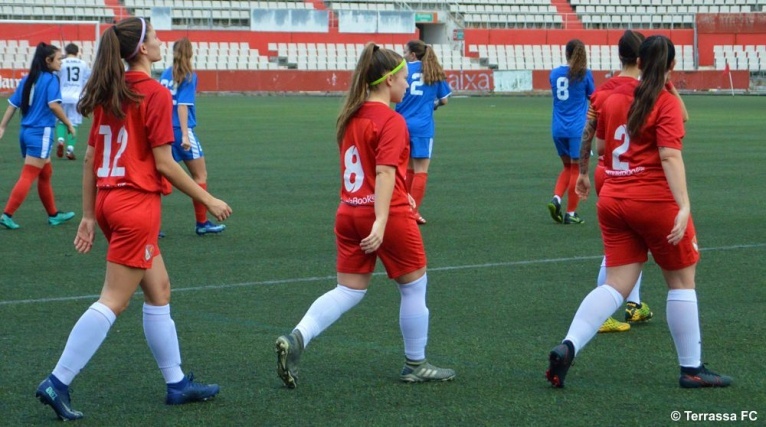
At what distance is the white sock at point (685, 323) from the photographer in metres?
5.49

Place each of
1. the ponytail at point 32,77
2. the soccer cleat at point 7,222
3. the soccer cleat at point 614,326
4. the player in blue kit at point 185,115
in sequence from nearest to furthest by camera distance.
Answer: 1. the soccer cleat at point 614,326
2. the player in blue kit at point 185,115
3. the soccer cleat at point 7,222
4. the ponytail at point 32,77

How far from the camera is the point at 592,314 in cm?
553

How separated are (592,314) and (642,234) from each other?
433mm

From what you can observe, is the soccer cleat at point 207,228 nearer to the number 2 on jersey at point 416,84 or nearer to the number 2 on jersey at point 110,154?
the number 2 on jersey at point 416,84

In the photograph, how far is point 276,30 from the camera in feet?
164

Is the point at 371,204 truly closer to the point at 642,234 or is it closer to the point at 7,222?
the point at 642,234

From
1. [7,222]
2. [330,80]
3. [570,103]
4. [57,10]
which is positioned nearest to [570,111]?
[570,103]

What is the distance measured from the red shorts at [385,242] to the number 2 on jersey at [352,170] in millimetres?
101

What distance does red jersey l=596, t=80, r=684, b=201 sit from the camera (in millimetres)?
5359

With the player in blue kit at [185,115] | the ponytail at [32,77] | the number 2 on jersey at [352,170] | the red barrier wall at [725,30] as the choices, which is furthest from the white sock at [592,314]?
the red barrier wall at [725,30]

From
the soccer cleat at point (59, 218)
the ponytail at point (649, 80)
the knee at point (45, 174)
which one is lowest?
the soccer cleat at point (59, 218)

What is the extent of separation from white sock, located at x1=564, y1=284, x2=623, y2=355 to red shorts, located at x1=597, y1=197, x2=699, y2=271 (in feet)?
0.54

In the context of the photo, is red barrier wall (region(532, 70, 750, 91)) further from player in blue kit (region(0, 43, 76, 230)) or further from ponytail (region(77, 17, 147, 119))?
ponytail (region(77, 17, 147, 119))

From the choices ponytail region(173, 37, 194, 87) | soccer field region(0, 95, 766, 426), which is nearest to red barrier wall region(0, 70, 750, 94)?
soccer field region(0, 95, 766, 426)
